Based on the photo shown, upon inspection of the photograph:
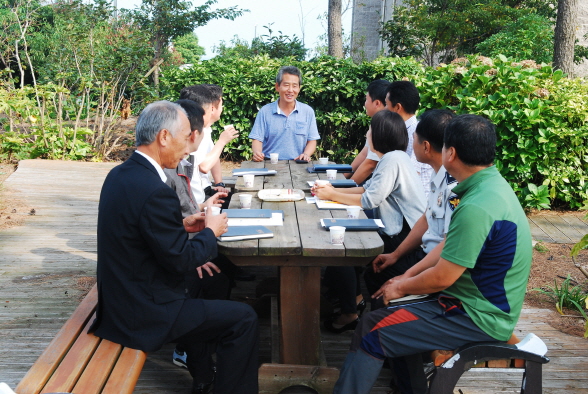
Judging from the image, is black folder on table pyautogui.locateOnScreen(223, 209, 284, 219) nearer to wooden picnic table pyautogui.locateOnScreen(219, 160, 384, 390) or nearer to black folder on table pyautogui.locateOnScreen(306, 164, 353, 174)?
wooden picnic table pyautogui.locateOnScreen(219, 160, 384, 390)

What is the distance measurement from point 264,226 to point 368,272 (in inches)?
42.2

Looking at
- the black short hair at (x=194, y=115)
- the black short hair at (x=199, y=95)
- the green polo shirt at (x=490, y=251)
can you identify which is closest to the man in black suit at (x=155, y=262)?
the black short hair at (x=194, y=115)

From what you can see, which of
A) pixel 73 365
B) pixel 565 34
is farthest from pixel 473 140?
pixel 565 34

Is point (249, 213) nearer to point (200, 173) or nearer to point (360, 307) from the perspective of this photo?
point (360, 307)

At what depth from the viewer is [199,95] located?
15.0ft

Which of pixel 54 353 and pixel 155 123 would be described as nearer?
pixel 54 353

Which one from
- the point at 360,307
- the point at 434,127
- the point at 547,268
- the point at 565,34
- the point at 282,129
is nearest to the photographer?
the point at 434,127

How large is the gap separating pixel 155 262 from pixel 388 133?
1889 millimetres

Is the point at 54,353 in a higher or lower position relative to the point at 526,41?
lower

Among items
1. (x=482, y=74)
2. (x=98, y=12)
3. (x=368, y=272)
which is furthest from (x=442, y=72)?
(x=98, y=12)

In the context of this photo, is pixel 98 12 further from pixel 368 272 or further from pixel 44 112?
pixel 368 272

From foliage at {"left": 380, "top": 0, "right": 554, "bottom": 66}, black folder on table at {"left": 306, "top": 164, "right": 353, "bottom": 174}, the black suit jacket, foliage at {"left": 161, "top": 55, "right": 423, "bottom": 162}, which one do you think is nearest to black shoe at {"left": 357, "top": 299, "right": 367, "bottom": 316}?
black folder on table at {"left": 306, "top": 164, "right": 353, "bottom": 174}

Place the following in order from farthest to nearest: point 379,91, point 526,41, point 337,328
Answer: point 526,41 < point 379,91 < point 337,328

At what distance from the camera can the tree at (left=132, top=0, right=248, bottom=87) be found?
1301cm
